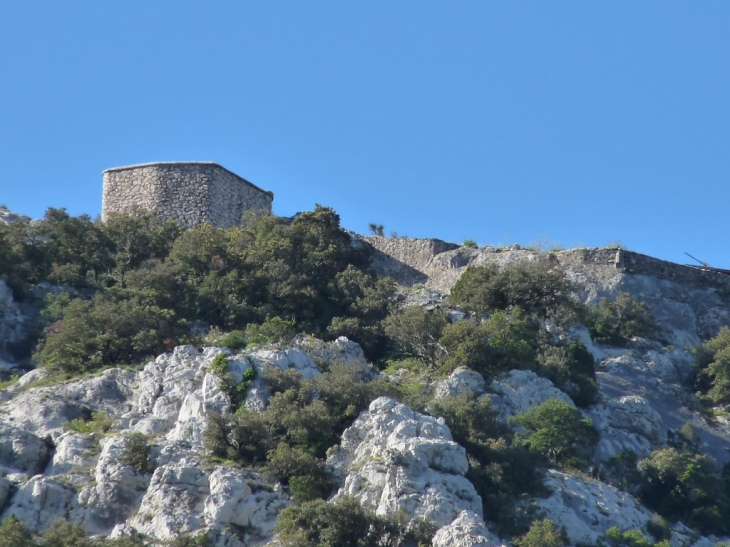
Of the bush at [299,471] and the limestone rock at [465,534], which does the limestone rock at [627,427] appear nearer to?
the limestone rock at [465,534]

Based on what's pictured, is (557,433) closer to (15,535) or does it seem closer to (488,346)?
(488,346)

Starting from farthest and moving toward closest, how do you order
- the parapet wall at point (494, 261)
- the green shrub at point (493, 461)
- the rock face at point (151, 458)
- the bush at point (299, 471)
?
the parapet wall at point (494, 261) → the green shrub at point (493, 461) → the bush at point (299, 471) → the rock face at point (151, 458)

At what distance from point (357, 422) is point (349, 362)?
12.8 ft

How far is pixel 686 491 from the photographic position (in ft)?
99.3

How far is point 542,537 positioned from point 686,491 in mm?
5329

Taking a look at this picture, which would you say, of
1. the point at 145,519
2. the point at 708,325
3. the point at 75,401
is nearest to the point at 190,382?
the point at 75,401

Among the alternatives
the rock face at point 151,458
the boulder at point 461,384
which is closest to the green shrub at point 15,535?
the rock face at point 151,458

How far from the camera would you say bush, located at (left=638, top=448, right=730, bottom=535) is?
29906mm

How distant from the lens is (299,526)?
25.1 meters

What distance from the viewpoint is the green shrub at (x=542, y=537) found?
26078 mm

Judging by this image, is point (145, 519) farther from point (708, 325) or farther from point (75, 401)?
point (708, 325)

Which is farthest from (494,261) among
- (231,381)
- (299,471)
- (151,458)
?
(151,458)

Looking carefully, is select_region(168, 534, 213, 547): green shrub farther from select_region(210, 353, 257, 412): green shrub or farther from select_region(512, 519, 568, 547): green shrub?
select_region(512, 519, 568, 547): green shrub

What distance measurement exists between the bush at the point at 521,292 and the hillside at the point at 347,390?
6 cm
